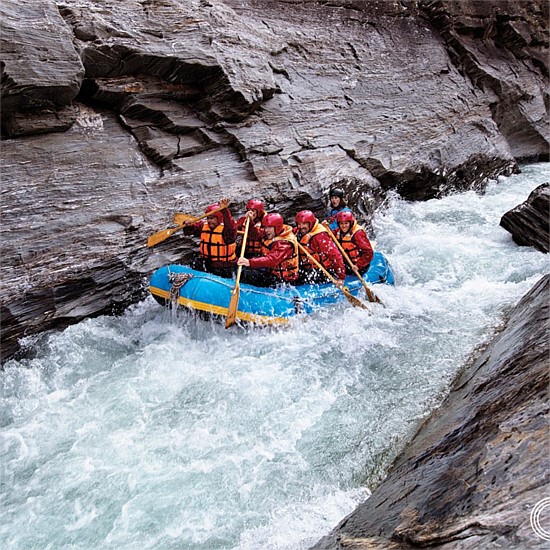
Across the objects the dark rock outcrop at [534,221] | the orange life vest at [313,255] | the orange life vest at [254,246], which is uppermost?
the dark rock outcrop at [534,221]

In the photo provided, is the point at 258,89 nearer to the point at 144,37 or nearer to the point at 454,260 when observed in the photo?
the point at 144,37

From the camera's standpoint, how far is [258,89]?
10.1 metres

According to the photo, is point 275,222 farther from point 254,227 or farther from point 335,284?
point 335,284

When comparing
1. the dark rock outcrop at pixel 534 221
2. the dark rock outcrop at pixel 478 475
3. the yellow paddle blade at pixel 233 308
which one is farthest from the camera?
the dark rock outcrop at pixel 534 221

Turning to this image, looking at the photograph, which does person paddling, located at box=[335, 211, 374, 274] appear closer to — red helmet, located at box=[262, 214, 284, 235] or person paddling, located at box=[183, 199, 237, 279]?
red helmet, located at box=[262, 214, 284, 235]

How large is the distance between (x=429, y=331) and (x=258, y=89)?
5.84 m

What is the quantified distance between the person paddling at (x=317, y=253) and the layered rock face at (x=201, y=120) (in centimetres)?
190

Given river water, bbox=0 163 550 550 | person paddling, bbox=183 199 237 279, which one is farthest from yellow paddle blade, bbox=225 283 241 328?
person paddling, bbox=183 199 237 279

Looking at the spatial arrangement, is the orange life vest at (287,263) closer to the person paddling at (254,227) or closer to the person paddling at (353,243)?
the person paddling at (254,227)

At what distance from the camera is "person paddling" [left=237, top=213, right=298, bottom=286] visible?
7258mm

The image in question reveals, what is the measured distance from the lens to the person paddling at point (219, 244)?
24.9 feet

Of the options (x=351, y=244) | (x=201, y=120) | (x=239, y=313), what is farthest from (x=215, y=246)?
(x=201, y=120)

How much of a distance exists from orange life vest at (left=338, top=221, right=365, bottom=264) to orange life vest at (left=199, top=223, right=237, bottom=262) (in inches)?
65.4

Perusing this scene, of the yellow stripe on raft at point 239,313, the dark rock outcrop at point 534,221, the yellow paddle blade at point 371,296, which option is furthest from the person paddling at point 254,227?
the dark rock outcrop at point 534,221
